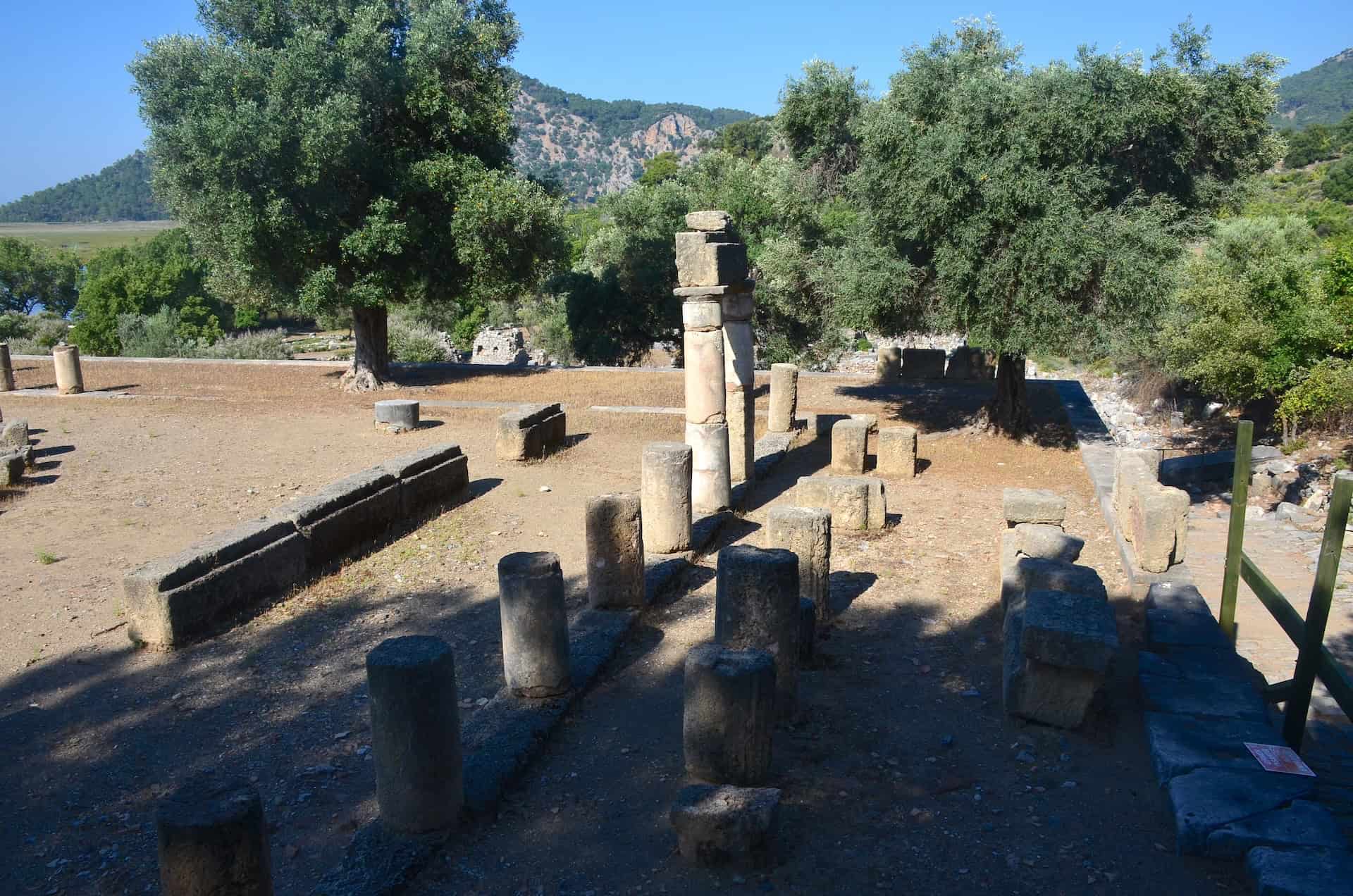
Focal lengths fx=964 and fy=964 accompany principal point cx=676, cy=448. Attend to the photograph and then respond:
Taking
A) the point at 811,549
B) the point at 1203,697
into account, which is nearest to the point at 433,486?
the point at 811,549

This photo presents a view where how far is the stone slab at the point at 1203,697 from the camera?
610 centimetres

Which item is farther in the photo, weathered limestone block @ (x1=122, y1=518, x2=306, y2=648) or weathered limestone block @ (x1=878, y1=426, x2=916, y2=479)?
weathered limestone block @ (x1=878, y1=426, x2=916, y2=479)

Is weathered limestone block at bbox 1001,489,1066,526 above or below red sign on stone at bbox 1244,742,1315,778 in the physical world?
above

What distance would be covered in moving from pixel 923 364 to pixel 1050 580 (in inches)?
540

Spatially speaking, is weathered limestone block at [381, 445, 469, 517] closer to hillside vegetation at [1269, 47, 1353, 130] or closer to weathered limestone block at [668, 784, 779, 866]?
weathered limestone block at [668, 784, 779, 866]

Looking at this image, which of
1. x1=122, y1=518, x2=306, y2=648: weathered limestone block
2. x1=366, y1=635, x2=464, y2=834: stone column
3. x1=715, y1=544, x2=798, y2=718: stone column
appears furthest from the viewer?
x1=122, y1=518, x2=306, y2=648: weathered limestone block

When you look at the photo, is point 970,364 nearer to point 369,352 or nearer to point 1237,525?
A: point 369,352

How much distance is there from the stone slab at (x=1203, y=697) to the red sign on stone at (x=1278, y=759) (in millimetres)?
432

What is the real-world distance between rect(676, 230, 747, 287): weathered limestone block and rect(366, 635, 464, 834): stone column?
246 inches

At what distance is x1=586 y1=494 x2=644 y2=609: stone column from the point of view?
7.77 meters

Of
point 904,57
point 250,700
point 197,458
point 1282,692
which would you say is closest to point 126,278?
point 197,458

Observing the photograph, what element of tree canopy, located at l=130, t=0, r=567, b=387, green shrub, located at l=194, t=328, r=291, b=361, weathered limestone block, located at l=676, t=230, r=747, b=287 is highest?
tree canopy, located at l=130, t=0, r=567, b=387

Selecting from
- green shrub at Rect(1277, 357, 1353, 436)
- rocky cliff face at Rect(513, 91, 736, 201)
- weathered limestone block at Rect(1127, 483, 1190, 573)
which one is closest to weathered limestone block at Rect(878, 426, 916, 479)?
weathered limestone block at Rect(1127, 483, 1190, 573)

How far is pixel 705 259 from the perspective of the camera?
1034cm
